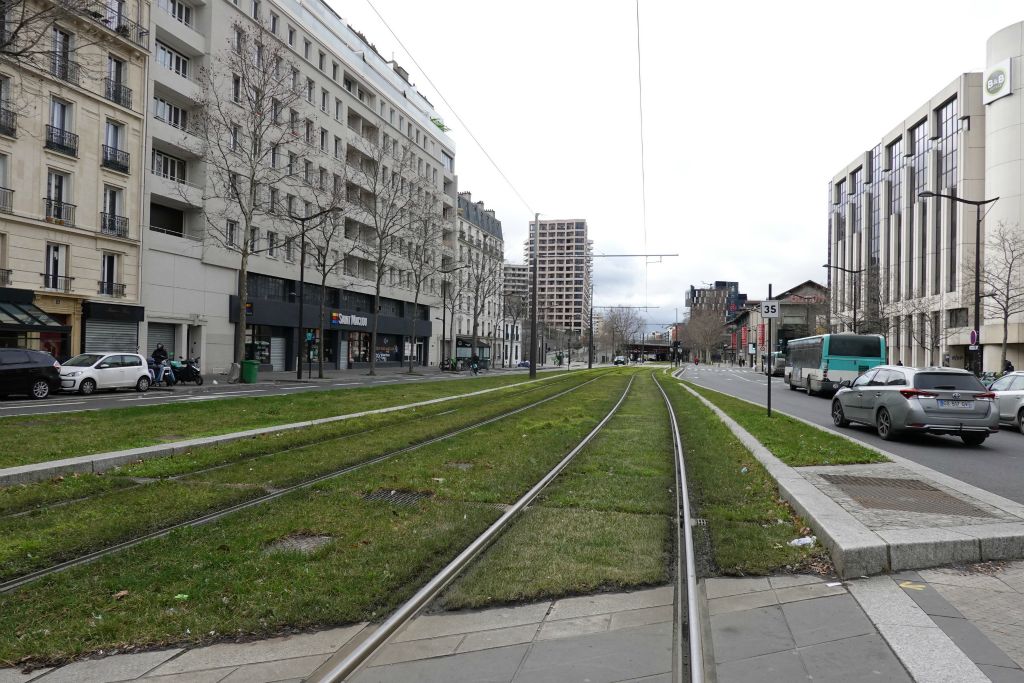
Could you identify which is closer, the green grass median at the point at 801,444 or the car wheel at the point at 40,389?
the green grass median at the point at 801,444

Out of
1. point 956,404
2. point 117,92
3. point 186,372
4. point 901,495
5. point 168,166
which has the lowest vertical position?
point 901,495

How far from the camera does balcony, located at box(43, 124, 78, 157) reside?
28.8 metres

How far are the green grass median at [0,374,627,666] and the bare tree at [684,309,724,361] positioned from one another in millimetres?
131146

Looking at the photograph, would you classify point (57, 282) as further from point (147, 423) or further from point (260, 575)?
point (260, 575)

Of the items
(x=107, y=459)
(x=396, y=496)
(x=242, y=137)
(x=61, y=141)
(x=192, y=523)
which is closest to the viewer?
(x=192, y=523)

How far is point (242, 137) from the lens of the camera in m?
39.2

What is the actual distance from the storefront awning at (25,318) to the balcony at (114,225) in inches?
198

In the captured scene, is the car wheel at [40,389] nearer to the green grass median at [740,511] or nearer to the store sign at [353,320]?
the green grass median at [740,511]

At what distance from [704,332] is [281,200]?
106 metres

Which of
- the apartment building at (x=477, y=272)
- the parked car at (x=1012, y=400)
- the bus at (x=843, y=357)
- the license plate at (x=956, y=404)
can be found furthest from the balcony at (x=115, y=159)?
the apartment building at (x=477, y=272)

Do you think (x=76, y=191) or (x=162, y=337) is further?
(x=162, y=337)

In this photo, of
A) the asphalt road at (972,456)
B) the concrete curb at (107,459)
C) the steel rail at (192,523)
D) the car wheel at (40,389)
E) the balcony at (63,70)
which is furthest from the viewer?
the balcony at (63,70)

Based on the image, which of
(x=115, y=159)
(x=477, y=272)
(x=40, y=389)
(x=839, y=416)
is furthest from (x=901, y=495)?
(x=477, y=272)

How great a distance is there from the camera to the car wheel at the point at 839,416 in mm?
16275
